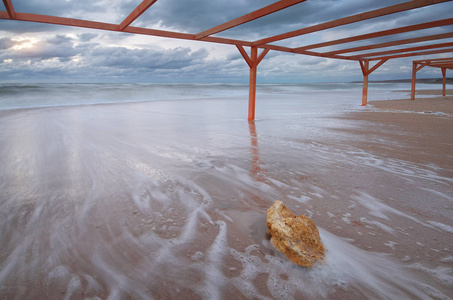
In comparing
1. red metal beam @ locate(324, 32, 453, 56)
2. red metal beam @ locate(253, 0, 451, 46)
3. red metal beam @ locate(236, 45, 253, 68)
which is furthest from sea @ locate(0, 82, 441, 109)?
red metal beam @ locate(253, 0, 451, 46)

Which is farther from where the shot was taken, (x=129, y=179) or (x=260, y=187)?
(x=129, y=179)

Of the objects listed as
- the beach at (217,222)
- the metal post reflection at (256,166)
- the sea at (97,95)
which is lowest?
the beach at (217,222)

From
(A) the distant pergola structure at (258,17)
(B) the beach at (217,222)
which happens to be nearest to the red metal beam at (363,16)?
(A) the distant pergola structure at (258,17)

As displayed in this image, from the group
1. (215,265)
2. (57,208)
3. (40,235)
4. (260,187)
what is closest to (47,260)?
(40,235)

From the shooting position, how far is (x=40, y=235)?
184cm

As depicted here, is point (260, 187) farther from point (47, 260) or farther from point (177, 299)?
point (47, 260)

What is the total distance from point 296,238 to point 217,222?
2.19 feet

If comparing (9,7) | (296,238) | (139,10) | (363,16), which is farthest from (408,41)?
(9,7)

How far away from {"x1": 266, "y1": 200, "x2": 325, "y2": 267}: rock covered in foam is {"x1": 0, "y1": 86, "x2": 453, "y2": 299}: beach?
0.06 meters

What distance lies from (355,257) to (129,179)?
2.43 meters

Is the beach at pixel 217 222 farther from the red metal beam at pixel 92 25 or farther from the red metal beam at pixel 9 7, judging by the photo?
the red metal beam at pixel 92 25

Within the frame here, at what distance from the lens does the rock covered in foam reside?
1.56m

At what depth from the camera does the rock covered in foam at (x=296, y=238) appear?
156 centimetres

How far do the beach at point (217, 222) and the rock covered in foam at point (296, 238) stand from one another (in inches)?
2.4
